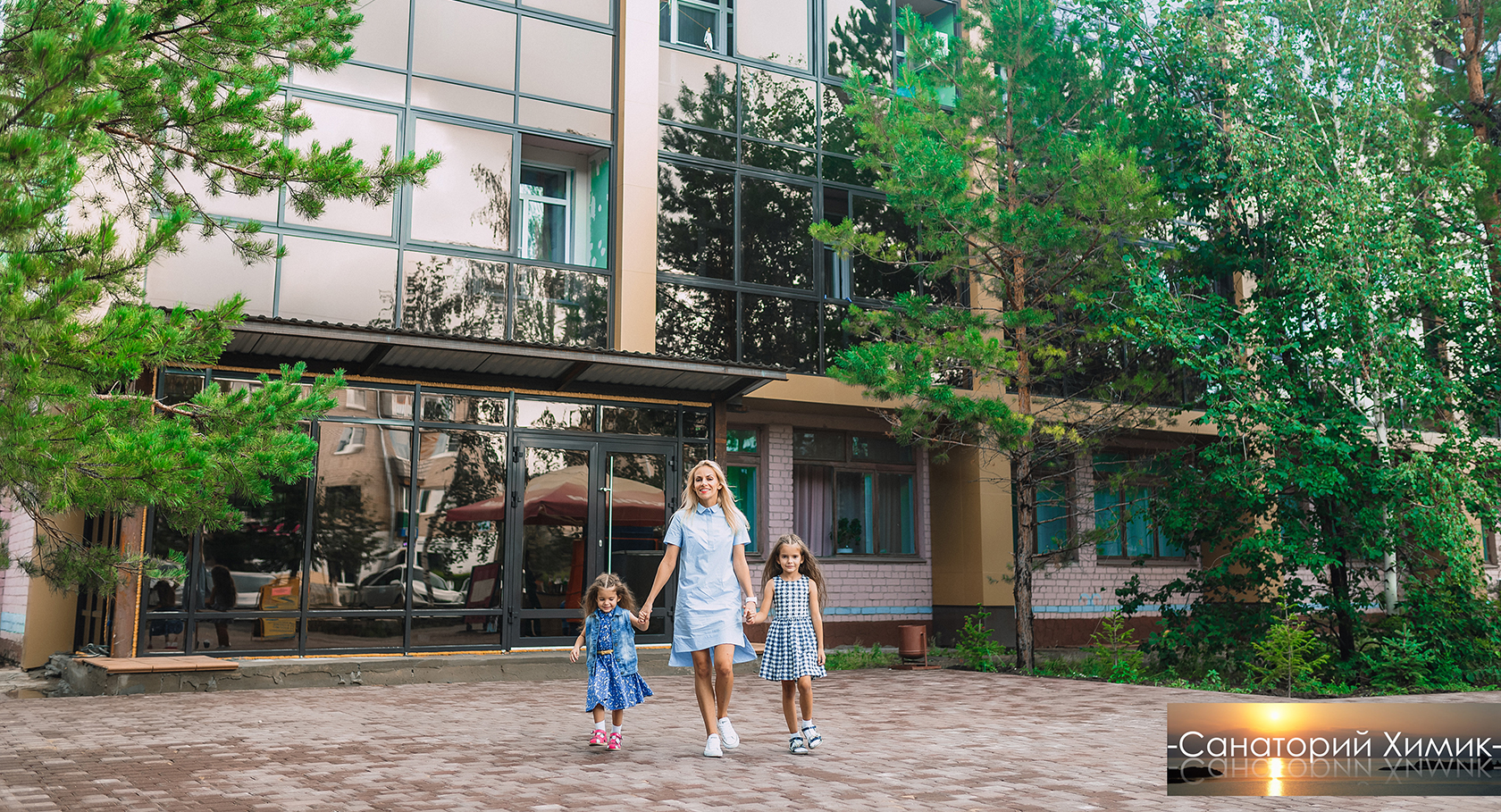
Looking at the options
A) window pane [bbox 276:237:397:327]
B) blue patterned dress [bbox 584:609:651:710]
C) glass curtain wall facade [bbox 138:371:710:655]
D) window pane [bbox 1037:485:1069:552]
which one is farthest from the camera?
window pane [bbox 1037:485:1069:552]

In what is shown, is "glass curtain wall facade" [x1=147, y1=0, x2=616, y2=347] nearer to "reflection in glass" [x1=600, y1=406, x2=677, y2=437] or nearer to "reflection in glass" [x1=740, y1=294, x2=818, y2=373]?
"reflection in glass" [x1=600, y1=406, x2=677, y2=437]

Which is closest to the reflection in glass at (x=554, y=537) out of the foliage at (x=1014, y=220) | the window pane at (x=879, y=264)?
the foliage at (x=1014, y=220)

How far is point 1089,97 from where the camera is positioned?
14.3m

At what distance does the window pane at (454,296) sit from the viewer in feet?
43.1

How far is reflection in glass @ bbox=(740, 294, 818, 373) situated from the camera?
1538 centimetres

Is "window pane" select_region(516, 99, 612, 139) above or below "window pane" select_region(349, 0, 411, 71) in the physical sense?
below

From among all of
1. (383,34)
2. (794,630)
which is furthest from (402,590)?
(383,34)

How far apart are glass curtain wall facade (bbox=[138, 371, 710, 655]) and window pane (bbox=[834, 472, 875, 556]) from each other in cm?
406

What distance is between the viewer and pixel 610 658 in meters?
7.17

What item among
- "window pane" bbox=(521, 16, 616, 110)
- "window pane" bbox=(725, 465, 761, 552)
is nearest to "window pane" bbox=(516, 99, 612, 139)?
"window pane" bbox=(521, 16, 616, 110)

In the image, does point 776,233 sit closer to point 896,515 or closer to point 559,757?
point 896,515

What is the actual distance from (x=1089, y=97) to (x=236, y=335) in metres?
10.4

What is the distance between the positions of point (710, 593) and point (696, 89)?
10447 millimetres

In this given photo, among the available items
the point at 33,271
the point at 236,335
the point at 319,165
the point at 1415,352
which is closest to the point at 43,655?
the point at 236,335
